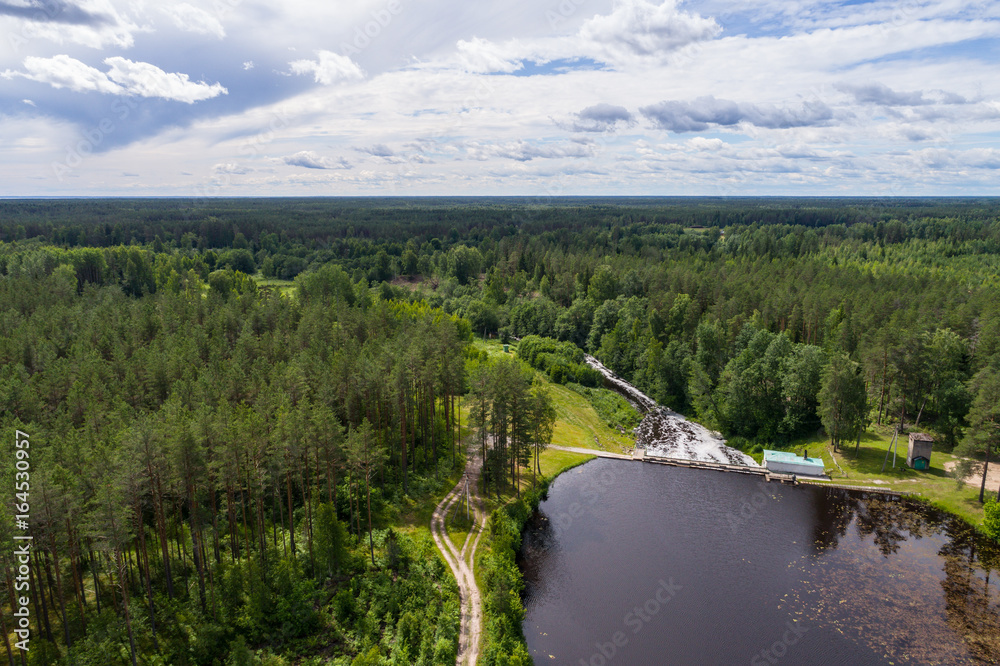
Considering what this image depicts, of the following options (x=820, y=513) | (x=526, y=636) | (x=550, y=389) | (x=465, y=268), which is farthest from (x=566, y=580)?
(x=465, y=268)

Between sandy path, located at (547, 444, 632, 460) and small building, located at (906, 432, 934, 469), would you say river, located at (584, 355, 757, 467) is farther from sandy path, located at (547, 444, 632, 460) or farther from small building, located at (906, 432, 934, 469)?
small building, located at (906, 432, 934, 469)

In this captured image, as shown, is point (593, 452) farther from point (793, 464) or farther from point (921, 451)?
point (921, 451)

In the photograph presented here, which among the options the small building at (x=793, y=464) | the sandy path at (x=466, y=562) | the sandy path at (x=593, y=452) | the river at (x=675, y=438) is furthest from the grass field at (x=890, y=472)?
the sandy path at (x=466, y=562)

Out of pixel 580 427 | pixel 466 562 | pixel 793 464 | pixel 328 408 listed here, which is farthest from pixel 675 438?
pixel 328 408

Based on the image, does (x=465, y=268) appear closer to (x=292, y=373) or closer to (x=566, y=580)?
(x=292, y=373)

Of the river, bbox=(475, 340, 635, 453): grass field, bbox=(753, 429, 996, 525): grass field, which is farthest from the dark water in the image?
bbox=(475, 340, 635, 453): grass field

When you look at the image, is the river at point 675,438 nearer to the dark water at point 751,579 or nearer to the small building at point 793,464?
the small building at point 793,464
